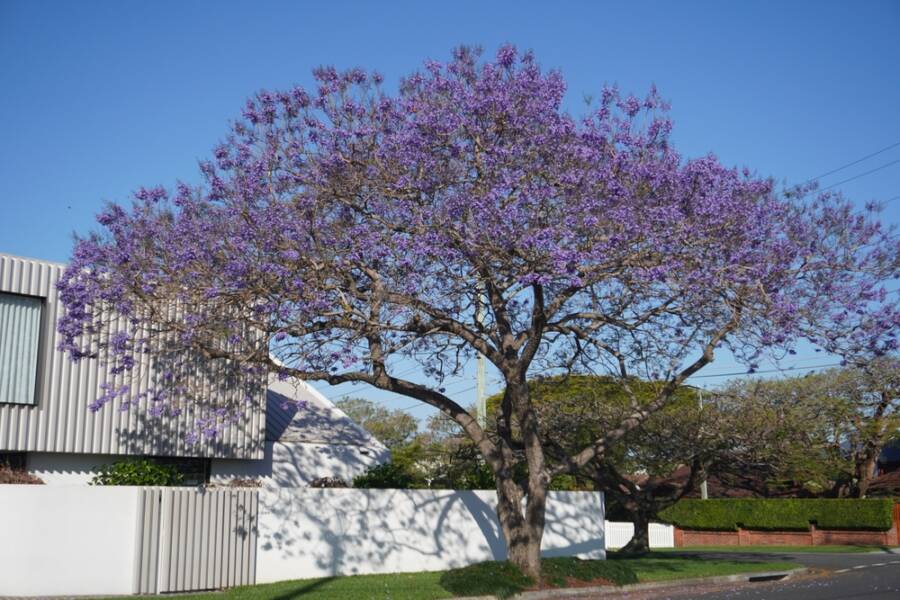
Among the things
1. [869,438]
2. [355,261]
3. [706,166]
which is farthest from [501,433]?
[869,438]

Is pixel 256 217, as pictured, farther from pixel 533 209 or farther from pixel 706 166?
pixel 706 166

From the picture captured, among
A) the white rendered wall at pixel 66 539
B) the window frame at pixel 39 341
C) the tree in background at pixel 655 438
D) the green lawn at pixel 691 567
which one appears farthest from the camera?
the tree in background at pixel 655 438

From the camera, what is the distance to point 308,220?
15680 millimetres

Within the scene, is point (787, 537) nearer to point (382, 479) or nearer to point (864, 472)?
point (864, 472)

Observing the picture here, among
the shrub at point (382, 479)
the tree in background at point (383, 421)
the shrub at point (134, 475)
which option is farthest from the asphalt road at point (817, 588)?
the tree in background at point (383, 421)

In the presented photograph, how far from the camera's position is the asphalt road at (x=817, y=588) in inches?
632

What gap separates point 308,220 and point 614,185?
208 inches

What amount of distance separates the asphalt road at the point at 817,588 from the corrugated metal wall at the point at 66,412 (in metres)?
9.83

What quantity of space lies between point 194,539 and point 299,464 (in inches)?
272

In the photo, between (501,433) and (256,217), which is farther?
(501,433)

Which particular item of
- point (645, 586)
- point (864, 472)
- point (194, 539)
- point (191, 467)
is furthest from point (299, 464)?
point (864, 472)

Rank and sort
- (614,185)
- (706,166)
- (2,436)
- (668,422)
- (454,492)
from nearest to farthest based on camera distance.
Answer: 1. (614,185)
2. (706,166)
3. (2,436)
4. (454,492)
5. (668,422)

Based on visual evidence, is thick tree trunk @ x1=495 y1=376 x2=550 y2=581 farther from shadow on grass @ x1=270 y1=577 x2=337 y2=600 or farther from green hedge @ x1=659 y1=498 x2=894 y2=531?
green hedge @ x1=659 y1=498 x2=894 y2=531

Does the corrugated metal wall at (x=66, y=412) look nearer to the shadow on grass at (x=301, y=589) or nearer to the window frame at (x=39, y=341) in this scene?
the window frame at (x=39, y=341)
